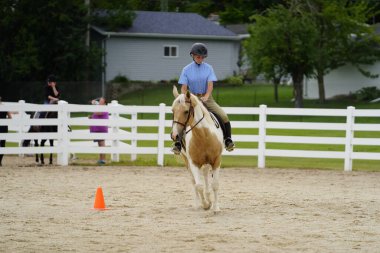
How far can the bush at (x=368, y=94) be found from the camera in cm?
5175

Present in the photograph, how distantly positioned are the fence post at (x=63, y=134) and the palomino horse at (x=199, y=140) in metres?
8.66

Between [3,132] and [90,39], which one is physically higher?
[90,39]

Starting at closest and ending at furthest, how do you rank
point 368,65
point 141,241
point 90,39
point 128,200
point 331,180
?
point 141,241
point 128,200
point 331,180
point 368,65
point 90,39

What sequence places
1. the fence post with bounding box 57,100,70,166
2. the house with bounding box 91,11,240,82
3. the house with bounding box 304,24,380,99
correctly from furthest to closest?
the house with bounding box 91,11,240,82 → the house with bounding box 304,24,380,99 → the fence post with bounding box 57,100,70,166

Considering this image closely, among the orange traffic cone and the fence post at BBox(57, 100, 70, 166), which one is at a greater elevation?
the fence post at BBox(57, 100, 70, 166)

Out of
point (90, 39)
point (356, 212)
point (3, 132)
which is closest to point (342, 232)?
point (356, 212)

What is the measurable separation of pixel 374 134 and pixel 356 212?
21014 mm

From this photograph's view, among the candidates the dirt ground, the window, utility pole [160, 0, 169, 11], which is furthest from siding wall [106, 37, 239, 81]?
the dirt ground

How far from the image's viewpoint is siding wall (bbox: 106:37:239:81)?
61.1m

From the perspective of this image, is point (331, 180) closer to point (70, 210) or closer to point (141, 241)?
point (70, 210)

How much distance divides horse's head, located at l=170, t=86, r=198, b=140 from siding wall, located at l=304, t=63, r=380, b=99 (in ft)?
141

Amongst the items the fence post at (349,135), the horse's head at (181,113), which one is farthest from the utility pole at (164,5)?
the horse's head at (181,113)

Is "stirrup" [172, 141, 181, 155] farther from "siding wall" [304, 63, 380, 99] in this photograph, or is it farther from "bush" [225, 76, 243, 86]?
"bush" [225, 76, 243, 86]

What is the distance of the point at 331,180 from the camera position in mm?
18422
